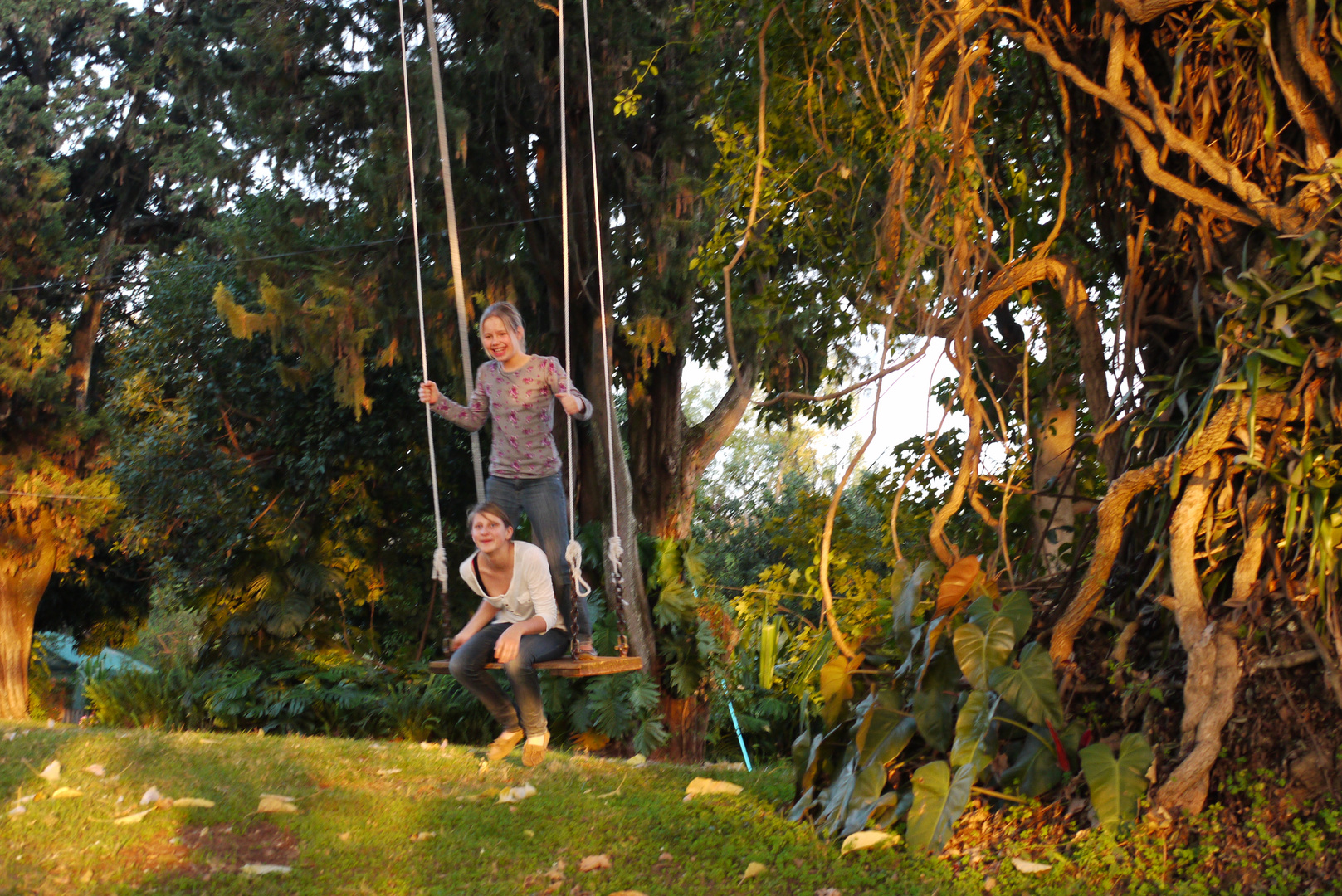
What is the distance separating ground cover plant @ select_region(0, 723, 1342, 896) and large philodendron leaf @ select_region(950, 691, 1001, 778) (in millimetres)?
249

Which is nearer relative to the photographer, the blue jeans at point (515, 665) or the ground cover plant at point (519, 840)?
the ground cover plant at point (519, 840)

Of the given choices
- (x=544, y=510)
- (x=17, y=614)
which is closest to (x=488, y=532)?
(x=544, y=510)

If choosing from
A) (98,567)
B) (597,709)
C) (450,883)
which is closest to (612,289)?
(597,709)

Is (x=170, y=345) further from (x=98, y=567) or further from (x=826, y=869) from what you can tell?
(x=826, y=869)

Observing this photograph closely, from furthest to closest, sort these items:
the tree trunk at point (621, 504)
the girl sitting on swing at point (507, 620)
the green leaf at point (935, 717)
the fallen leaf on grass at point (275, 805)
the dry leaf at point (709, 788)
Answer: the tree trunk at point (621, 504)
the girl sitting on swing at point (507, 620)
the dry leaf at point (709, 788)
the fallen leaf on grass at point (275, 805)
the green leaf at point (935, 717)

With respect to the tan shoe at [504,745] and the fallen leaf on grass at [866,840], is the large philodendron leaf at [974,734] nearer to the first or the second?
the fallen leaf on grass at [866,840]

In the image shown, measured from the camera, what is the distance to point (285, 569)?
1161 centimetres

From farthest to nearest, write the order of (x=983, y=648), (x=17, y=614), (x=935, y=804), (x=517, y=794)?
(x=17, y=614) → (x=517, y=794) → (x=983, y=648) → (x=935, y=804)

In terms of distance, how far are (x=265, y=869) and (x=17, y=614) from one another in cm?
1222

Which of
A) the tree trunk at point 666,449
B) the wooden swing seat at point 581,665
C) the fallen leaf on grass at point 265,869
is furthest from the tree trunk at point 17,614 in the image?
the fallen leaf on grass at point 265,869

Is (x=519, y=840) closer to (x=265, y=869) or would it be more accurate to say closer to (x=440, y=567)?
(x=265, y=869)

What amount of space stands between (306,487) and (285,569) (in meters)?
0.82

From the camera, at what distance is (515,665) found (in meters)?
5.04

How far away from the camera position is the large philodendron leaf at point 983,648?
3656 millimetres
